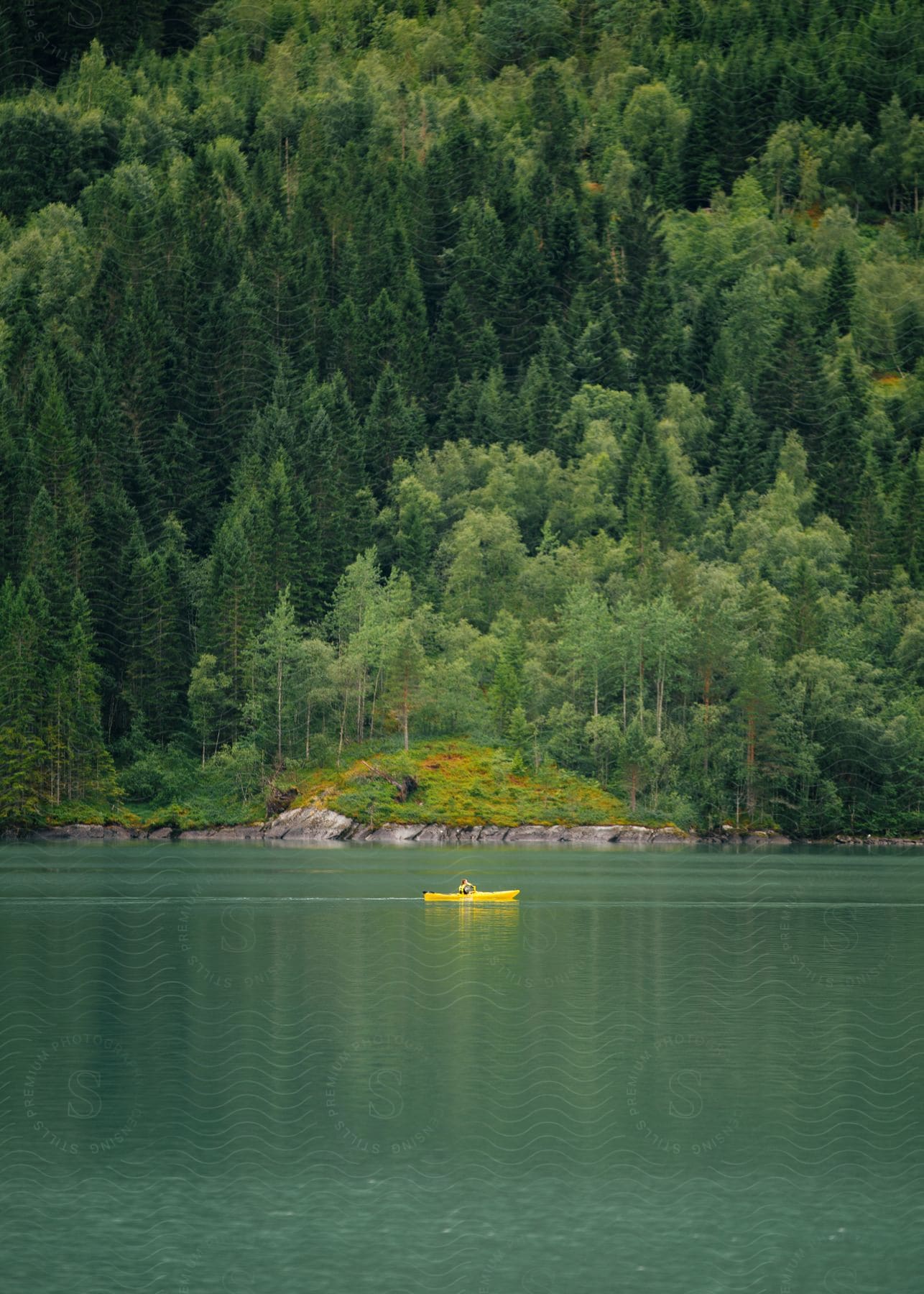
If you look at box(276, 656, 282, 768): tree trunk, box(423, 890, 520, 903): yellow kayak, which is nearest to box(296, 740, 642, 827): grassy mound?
box(276, 656, 282, 768): tree trunk

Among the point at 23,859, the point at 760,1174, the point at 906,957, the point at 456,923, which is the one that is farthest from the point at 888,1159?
the point at 23,859

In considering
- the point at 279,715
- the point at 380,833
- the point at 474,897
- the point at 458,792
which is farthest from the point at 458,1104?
the point at 279,715

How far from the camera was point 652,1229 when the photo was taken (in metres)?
38.5

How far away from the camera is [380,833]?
165m

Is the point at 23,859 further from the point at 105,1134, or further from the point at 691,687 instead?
the point at 105,1134

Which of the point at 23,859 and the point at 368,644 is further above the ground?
the point at 368,644

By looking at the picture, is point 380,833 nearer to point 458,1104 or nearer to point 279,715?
point 279,715

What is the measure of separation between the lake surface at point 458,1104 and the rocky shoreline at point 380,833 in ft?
229

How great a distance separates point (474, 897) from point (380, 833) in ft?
213

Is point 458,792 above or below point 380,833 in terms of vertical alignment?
above

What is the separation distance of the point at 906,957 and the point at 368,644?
104052 millimetres

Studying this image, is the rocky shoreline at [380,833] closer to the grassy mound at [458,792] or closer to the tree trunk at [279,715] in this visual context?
the grassy mound at [458,792]

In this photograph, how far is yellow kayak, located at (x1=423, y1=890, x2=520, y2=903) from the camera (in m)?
100

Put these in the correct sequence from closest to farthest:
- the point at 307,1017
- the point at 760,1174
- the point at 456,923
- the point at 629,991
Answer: the point at 760,1174 < the point at 307,1017 < the point at 629,991 < the point at 456,923
